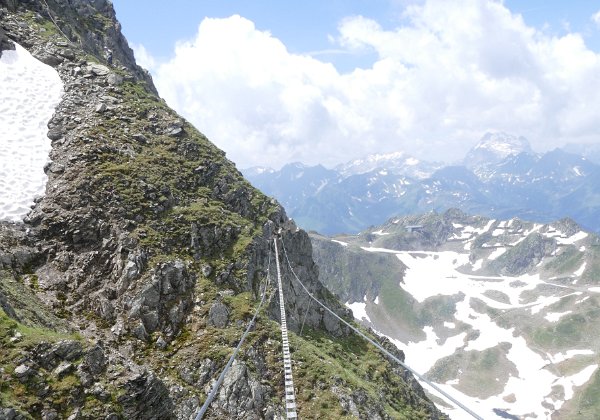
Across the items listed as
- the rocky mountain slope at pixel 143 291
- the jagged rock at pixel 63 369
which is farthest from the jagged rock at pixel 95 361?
the jagged rock at pixel 63 369

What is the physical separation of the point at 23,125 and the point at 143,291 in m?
27.1

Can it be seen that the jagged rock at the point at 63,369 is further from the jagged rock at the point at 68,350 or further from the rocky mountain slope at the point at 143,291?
the jagged rock at the point at 68,350

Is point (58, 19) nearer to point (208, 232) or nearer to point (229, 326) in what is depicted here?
point (208, 232)

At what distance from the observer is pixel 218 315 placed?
35969 millimetres

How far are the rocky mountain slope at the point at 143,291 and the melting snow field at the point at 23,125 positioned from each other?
129 centimetres

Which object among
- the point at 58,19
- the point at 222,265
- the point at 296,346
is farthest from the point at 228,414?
the point at 58,19

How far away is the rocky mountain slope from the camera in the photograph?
69.4ft

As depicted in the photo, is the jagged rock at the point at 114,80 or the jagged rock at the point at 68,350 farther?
the jagged rock at the point at 114,80

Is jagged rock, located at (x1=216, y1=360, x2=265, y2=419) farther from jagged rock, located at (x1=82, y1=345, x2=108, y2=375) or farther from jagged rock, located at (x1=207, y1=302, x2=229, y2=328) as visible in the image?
jagged rock, located at (x1=82, y1=345, x2=108, y2=375)

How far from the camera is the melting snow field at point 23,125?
3791 centimetres

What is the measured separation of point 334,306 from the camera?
229ft

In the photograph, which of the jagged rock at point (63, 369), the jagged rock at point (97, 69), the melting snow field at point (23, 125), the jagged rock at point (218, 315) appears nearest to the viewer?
the jagged rock at point (63, 369)

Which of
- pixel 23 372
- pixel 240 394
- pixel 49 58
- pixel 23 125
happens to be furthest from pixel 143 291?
pixel 49 58

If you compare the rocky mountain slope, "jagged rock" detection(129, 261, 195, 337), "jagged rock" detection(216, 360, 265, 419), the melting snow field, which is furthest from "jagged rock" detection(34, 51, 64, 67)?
"jagged rock" detection(216, 360, 265, 419)
